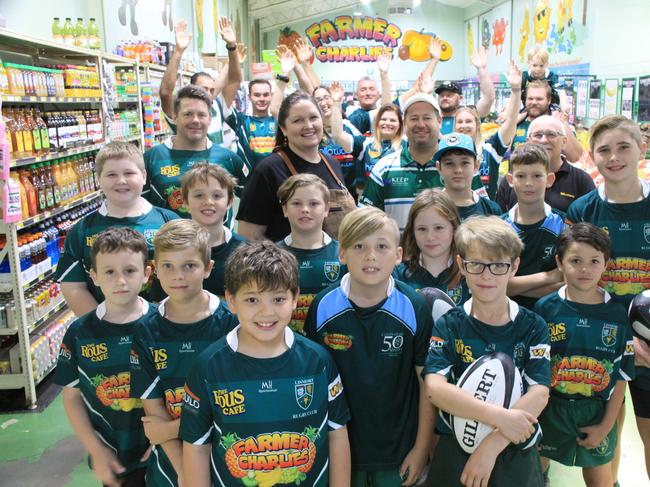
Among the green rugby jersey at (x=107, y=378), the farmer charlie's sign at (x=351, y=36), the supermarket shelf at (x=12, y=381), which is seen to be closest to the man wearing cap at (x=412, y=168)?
the green rugby jersey at (x=107, y=378)

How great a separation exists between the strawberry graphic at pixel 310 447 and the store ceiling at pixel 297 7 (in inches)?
749

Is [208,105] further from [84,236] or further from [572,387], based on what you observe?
[572,387]

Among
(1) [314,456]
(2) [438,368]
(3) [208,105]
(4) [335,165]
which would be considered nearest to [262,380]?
(1) [314,456]

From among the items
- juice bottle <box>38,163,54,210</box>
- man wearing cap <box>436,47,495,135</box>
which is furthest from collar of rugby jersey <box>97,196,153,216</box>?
man wearing cap <box>436,47,495,135</box>

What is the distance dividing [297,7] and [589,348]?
21356 millimetres

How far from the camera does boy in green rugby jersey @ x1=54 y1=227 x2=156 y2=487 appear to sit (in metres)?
2.31

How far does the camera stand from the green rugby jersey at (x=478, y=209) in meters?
2.85

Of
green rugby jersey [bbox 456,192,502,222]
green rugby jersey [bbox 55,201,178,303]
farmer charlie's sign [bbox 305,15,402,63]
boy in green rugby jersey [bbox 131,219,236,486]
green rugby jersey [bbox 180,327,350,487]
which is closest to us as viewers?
green rugby jersey [bbox 180,327,350,487]

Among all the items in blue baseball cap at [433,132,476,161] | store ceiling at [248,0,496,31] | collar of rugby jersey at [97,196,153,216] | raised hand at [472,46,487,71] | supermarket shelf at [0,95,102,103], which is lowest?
collar of rugby jersey at [97,196,153,216]

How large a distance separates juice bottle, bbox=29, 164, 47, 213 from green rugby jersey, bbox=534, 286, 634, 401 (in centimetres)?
366

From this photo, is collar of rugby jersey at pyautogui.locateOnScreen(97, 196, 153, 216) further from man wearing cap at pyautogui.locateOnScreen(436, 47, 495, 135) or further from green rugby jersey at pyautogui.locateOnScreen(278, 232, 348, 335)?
man wearing cap at pyautogui.locateOnScreen(436, 47, 495, 135)

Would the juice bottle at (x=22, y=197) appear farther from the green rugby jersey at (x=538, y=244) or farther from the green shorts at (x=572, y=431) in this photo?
the green shorts at (x=572, y=431)

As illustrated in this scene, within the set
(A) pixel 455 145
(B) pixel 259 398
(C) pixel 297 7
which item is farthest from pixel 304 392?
(C) pixel 297 7

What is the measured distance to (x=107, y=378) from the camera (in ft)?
7.61
